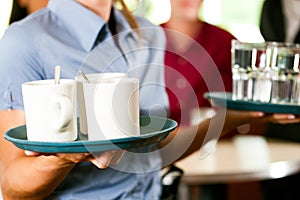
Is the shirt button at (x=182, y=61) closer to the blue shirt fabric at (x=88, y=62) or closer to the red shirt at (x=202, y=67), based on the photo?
the red shirt at (x=202, y=67)

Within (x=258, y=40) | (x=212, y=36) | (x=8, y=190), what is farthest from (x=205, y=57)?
(x=8, y=190)

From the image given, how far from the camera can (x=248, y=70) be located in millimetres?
991

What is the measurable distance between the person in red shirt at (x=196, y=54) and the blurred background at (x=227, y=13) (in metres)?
0.02

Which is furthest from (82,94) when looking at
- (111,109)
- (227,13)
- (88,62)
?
(227,13)

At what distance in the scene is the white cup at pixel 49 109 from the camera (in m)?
0.48

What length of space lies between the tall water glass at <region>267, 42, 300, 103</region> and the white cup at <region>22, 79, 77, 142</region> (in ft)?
1.84

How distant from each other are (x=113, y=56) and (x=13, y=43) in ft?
0.48

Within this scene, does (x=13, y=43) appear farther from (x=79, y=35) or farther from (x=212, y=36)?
(x=212, y=36)

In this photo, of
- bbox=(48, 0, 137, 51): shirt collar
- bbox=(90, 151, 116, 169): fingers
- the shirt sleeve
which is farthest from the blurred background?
bbox=(90, 151, 116, 169): fingers

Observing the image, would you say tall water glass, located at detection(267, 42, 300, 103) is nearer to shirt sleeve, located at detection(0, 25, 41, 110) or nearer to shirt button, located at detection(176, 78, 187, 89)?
shirt button, located at detection(176, 78, 187, 89)

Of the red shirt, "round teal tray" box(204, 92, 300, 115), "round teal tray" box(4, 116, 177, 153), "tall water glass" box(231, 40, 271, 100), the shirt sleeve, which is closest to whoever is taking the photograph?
"round teal tray" box(4, 116, 177, 153)

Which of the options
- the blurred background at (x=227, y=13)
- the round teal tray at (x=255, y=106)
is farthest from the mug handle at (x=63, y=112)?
the round teal tray at (x=255, y=106)

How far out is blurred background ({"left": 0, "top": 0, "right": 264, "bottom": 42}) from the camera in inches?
36.2

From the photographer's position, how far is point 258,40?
137 cm
